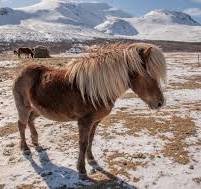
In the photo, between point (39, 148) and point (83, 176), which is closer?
point (83, 176)

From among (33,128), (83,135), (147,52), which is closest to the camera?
(147,52)

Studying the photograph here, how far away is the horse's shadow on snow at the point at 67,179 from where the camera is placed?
8.94 meters

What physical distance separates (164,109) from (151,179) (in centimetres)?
661

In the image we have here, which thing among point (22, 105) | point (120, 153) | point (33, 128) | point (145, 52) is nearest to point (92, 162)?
point (120, 153)

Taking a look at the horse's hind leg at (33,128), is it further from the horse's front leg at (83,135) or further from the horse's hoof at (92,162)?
the horse's front leg at (83,135)

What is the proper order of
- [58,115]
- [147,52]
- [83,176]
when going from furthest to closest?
[58,115] → [83,176] → [147,52]

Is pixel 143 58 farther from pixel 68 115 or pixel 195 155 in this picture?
pixel 195 155

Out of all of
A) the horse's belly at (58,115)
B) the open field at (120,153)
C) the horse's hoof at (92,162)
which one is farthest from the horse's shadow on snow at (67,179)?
the horse's belly at (58,115)

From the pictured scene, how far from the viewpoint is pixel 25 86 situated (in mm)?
10031

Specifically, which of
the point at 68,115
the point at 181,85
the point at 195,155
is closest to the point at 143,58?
the point at 68,115

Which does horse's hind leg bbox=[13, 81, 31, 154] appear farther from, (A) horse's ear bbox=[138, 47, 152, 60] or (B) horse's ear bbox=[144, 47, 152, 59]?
(B) horse's ear bbox=[144, 47, 152, 59]

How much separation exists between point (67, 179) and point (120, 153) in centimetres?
191

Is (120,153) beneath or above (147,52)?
beneath

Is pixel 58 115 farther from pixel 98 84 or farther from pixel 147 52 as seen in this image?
pixel 147 52
